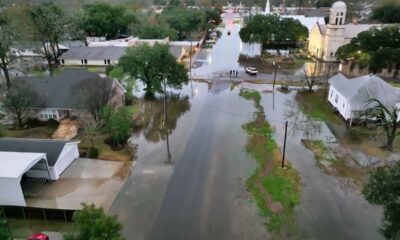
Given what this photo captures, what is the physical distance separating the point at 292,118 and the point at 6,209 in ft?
74.6

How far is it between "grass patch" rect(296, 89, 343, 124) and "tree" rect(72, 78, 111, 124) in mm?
18585

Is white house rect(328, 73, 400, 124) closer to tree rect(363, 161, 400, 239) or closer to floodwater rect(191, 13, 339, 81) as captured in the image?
floodwater rect(191, 13, 339, 81)

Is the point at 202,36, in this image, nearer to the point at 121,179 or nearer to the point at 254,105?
the point at 254,105

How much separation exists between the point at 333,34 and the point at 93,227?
47.1m

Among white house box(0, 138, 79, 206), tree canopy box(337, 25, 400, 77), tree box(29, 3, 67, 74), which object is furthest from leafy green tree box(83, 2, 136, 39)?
white house box(0, 138, 79, 206)

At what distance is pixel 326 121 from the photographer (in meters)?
27.6

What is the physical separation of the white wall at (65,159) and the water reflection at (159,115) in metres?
5.86

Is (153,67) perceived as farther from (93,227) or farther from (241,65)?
(93,227)

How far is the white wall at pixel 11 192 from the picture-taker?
16281 millimetres

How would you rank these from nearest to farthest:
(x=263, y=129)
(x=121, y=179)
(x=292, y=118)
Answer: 1. (x=121, y=179)
2. (x=263, y=129)
3. (x=292, y=118)

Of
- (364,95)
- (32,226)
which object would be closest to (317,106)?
(364,95)

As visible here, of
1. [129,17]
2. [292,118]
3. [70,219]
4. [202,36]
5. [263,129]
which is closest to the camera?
[70,219]

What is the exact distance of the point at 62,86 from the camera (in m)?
28.4

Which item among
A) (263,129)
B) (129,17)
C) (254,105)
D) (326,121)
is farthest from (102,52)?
(326,121)
